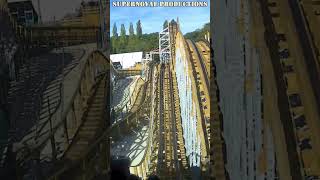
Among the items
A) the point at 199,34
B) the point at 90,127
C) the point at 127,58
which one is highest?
the point at 199,34

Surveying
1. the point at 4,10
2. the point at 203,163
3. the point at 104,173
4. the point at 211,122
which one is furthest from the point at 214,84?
the point at 4,10

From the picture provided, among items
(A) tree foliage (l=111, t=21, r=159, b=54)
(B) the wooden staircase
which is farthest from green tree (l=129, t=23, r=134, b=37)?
(B) the wooden staircase

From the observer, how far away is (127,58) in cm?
212

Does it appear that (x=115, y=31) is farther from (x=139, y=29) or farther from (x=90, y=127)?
(x=90, y=127)

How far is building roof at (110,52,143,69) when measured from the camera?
6.96 feet

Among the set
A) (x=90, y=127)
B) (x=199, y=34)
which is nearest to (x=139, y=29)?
(x=199, y=34)

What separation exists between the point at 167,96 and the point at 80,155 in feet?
1.70

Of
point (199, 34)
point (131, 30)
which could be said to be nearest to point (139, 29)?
point (131, 30)

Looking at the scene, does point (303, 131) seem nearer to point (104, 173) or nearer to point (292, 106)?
point (292, 106)

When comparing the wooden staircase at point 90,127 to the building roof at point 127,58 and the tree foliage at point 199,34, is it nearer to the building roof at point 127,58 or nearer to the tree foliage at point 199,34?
the building roof at point 127,58

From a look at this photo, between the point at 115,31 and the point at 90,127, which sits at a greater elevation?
the point at 115,31

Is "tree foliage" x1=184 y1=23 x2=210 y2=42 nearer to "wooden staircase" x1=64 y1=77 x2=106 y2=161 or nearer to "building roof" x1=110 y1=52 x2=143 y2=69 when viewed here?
"building roof" x1=110 y1=52 x2=143 y2=69

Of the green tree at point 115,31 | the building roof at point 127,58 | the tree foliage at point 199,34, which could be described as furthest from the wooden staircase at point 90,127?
the tree foliage at point 199,34

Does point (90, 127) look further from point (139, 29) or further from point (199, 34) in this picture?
point (199, 34)
